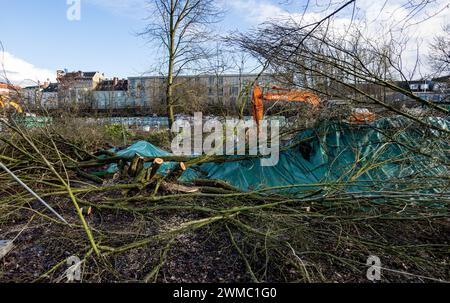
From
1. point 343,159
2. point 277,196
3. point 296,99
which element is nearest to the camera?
point 277,196

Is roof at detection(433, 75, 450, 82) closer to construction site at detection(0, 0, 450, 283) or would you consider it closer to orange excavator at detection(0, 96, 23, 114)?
construction site at detection(0, 0, 450, 283)

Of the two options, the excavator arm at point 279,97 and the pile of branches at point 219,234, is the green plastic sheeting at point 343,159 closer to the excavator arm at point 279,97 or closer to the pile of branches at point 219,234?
the excavator arm at point 279,97

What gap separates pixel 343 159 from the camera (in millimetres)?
5090

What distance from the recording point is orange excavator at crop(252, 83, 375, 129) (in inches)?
191

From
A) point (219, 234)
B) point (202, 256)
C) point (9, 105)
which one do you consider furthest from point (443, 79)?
point (9, 105)

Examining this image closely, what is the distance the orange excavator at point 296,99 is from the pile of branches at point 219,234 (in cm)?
157

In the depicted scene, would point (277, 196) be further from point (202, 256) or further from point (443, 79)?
point (443, 79)

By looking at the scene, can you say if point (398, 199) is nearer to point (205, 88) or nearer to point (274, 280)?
point (274, 280)

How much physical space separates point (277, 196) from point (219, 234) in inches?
47.2

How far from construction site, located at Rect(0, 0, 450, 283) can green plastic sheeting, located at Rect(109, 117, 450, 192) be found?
25mm

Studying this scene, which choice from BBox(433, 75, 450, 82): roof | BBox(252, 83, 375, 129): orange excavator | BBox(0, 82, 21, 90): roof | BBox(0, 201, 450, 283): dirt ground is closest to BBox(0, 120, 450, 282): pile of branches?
BBox(0, 201, 450, 283): dirt ground

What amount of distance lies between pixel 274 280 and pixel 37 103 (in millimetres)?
5498

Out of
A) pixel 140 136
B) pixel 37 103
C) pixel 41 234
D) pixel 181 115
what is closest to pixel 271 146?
pixel 41 234

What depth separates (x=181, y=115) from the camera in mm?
15281
